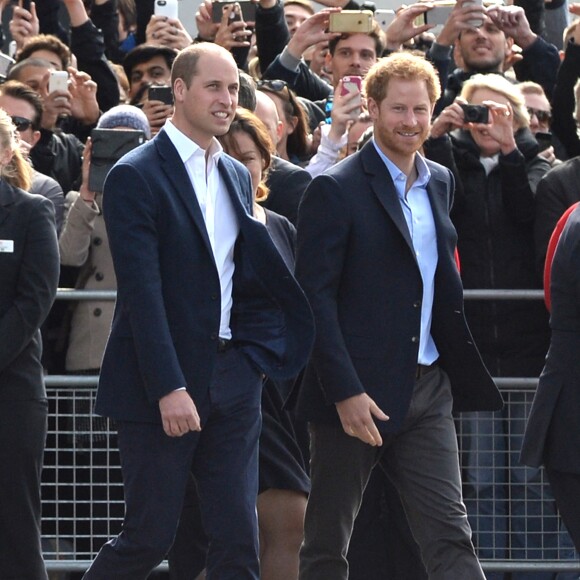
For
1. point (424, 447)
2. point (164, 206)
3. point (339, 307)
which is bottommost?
point (424, 447)

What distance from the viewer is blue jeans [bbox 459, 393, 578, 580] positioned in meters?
7.04

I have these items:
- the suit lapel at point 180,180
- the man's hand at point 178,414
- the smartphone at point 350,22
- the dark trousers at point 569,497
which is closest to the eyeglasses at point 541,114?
the smartphone at point 350,22

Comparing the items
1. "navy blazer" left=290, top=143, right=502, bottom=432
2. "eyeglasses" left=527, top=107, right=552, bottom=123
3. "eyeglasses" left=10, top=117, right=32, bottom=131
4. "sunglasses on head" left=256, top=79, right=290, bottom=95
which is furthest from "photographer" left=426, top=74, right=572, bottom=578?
"eyeglasses" left=10, top=117, right=32, bottom=131

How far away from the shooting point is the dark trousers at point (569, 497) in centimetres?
553

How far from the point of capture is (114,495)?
7.11 meters

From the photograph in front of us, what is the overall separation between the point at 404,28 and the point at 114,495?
134 inches

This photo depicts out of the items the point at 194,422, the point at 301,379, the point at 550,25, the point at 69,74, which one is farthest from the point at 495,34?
the point at 194,422

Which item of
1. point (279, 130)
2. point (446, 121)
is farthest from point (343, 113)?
point (446, 121)

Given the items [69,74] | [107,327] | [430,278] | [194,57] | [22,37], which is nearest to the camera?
[194,57]

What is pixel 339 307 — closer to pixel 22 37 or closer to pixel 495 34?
pixel 495 34

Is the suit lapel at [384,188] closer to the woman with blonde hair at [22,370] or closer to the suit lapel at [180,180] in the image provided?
the suit lapel at [180,180]

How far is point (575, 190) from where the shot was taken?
722 cm

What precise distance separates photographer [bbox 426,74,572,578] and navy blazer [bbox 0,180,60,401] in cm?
204

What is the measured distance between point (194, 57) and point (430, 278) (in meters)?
1.18
